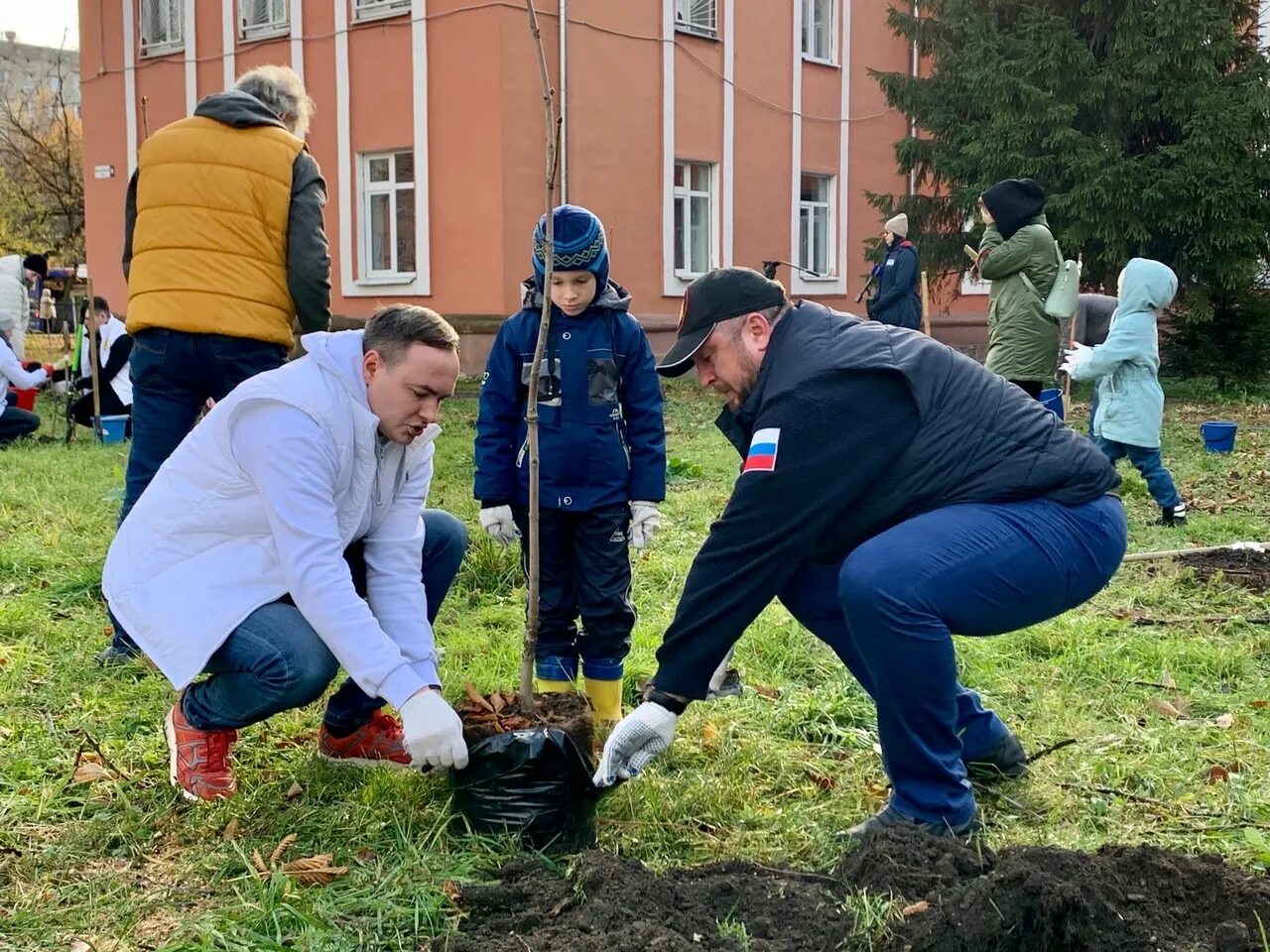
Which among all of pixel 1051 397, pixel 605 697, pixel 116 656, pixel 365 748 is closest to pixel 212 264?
pixel 116 656

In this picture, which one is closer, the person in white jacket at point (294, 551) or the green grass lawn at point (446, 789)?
the green grass lawn at point (446, 789)

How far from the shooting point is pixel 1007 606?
2.99 metres

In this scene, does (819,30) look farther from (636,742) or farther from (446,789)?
(636,742)

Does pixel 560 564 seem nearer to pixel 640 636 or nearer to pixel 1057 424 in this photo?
pixel 640 636

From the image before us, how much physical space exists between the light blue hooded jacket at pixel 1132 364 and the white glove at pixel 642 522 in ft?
14.2

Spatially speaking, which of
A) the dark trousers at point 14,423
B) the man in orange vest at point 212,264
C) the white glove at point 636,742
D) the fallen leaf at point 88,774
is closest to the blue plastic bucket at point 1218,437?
the man in orange vest at point 212,264

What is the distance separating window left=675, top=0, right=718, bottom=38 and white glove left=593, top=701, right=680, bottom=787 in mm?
15328

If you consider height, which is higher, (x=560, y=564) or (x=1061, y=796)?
(x=560, y=564)

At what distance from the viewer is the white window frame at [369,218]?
16047mm

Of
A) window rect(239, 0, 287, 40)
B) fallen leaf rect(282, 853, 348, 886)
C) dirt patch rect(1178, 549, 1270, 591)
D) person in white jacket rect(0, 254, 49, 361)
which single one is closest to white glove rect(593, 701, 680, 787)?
fallen leaf rect(282, 853, 348, 886)

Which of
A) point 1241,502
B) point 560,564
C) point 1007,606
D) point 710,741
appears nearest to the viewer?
point 1007,606

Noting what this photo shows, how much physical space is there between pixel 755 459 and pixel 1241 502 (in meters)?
6.27

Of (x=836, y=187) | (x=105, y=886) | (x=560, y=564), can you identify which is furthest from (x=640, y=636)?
(x=836, y=187)

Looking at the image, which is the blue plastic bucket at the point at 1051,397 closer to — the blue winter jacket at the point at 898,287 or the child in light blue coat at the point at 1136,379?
the child in light blue coat at the point at 1136,379
